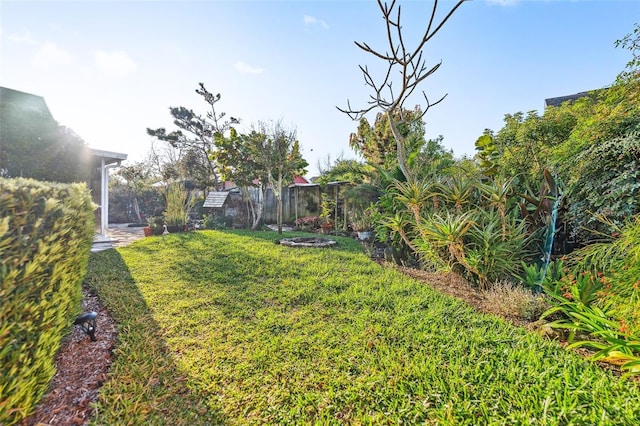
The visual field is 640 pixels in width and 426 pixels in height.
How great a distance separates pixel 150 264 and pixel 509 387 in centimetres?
627

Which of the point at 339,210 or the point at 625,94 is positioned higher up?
the point at 625,94

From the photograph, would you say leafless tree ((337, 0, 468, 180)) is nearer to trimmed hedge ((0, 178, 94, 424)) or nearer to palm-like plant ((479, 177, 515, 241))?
palm-like plant ((479, 177, 515, 241))

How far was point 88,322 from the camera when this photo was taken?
268cm

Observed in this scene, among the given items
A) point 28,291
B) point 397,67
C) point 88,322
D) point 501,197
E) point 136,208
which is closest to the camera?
point 28,291

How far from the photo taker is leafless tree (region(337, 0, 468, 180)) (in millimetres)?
3895

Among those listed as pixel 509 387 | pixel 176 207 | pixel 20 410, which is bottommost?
pixel 509 387

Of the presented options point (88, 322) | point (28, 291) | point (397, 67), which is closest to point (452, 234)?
point (397, 67)

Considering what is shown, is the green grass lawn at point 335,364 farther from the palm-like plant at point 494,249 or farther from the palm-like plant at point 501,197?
the palm-like plant at point 501,197

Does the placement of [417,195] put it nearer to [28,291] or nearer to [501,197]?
[501,197]

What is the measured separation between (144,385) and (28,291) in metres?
1.10

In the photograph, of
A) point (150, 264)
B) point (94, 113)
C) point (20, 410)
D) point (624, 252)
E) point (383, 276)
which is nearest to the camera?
point (20, 410)

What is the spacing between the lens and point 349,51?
6.10 meters

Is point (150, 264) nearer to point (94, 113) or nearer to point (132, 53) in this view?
point (132, 53)

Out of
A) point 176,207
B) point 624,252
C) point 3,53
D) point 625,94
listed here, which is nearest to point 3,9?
point 3,53
